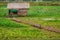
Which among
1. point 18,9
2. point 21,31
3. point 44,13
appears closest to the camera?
point 21,31

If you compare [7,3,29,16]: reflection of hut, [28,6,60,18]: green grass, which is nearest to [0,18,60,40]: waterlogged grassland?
[7,3,29,16]: reflection of hut

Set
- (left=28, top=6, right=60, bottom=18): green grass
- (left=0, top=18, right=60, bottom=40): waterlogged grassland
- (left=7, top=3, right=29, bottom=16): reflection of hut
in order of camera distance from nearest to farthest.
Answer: (left=0, top=18, right=60, bottom=40): waterlogged grassland < (left=7, top=3, right=29, bottom=16): reflection of hut < (left=28, top=6, right=60, bottom=18): green grass

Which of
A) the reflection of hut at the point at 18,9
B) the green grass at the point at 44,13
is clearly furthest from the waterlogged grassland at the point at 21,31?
the green grass at the point at 44,13

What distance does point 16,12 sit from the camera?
20609 mm

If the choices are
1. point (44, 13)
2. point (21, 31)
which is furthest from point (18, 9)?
point (21, 31)

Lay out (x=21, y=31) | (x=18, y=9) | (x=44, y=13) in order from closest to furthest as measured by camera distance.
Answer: (x=21, y=31) < (x=18, y=9) < (x=44, y=13)

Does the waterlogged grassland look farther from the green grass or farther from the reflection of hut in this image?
the green grass

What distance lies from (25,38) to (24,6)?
1080 cm

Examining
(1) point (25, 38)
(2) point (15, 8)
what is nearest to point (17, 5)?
(2) point (15, 8)

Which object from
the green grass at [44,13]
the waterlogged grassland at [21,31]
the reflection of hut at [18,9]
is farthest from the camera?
the green grass at [44,13]

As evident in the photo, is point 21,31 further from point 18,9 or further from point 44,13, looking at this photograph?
point 44,13

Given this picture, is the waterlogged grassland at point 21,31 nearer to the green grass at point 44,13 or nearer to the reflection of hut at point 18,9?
the reflection of hut at point 18,9

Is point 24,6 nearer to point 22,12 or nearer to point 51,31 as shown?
point 22,12

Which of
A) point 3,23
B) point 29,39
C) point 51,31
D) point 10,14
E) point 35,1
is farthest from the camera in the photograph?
point 35,1
